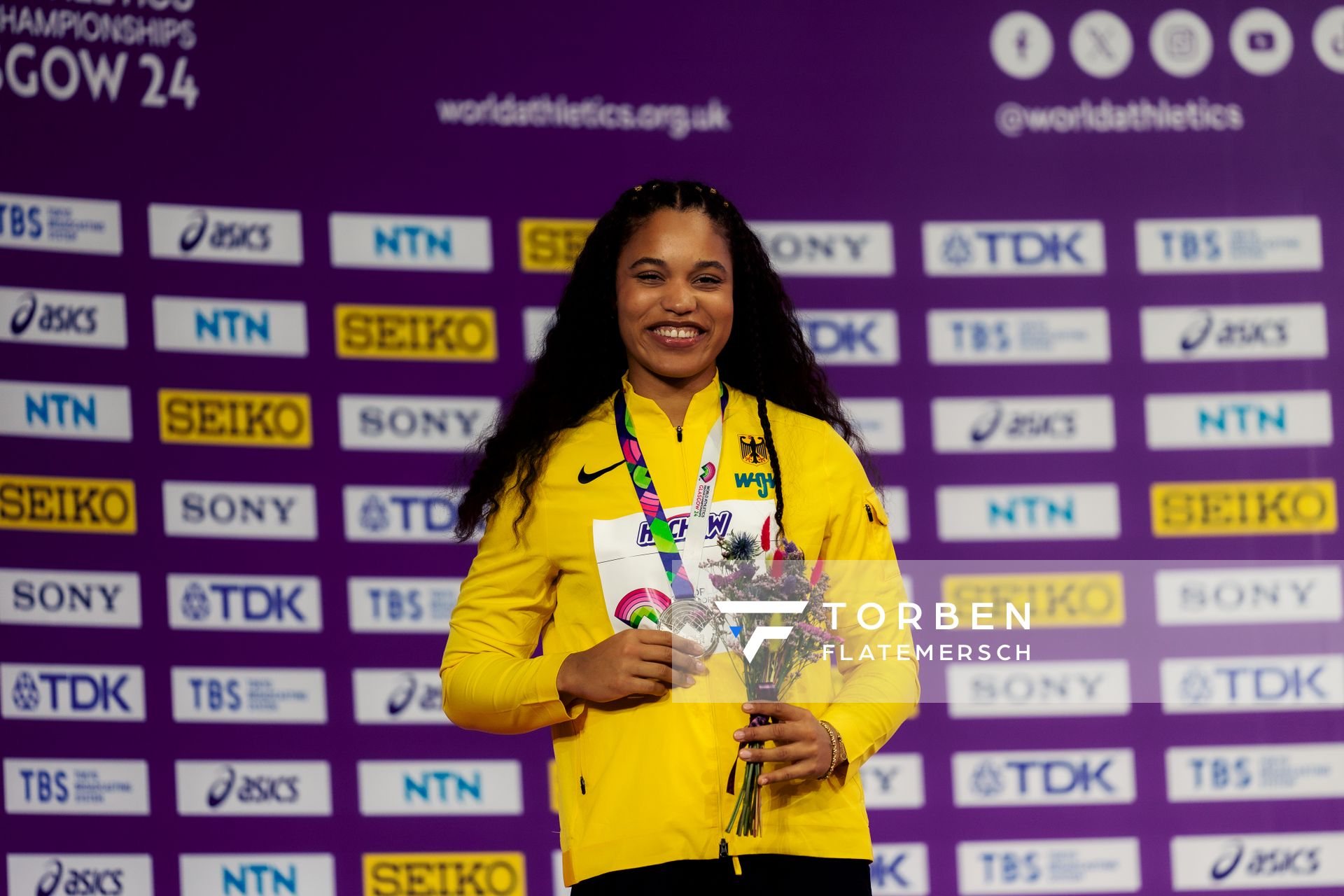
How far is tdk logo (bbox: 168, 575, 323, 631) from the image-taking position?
12.9 feet

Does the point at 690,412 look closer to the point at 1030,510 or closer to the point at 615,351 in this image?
the point at 615,351

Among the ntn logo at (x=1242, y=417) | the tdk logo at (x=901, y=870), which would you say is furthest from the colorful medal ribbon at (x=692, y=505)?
the ntn logo at (x=1242, y=417)

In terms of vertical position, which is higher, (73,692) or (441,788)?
(73,692)

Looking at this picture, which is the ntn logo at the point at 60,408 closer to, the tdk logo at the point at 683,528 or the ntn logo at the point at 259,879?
the ntn logo at the point at 259,879

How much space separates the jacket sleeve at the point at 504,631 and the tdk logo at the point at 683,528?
143mm

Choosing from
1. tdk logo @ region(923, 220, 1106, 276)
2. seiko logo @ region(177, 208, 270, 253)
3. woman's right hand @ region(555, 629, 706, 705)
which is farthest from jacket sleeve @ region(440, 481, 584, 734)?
tdk logo @ region(923, 220, 1106, 276)

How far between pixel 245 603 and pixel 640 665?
8.13ft

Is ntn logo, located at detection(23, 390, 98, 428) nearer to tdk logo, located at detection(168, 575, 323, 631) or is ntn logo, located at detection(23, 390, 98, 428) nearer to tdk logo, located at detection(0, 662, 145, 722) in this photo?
tdk logo, located at detection(168, 575, 323, 631)

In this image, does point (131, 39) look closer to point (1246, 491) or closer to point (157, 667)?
point (157, 667)

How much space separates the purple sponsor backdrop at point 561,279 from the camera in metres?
3.92

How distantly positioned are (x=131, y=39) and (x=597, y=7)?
1.28m

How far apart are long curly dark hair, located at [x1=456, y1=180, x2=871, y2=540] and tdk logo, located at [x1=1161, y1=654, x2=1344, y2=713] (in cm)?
249

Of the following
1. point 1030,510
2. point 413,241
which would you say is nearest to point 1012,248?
point 1030,510

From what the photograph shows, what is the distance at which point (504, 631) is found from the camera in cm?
200
